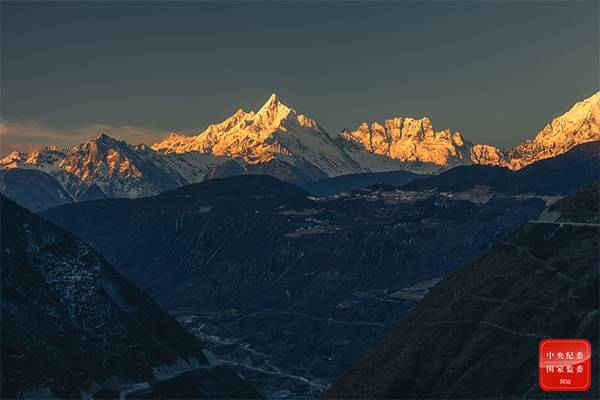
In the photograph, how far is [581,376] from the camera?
157125 mm

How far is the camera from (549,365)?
506ft

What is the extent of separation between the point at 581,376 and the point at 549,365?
739 centimetres
